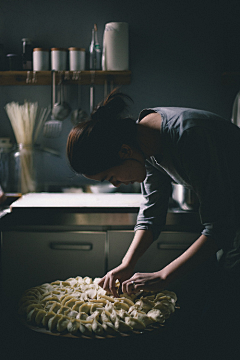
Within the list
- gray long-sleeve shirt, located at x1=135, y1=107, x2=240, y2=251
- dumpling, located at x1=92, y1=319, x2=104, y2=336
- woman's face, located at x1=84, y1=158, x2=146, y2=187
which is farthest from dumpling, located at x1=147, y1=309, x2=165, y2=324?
woman's face, located at x1=84, y1=158, x2=146, y2=187

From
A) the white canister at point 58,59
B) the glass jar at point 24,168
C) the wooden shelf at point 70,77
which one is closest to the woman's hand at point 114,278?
the glass jar at point 24,168

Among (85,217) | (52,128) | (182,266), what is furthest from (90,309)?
(52,128)

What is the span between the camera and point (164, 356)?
2.70ft

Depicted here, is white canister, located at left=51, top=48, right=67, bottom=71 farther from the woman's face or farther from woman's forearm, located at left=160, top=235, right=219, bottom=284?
woman's forearm, located at left=160, top=235, right=219, bottom=284

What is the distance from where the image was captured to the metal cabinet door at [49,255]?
174cm

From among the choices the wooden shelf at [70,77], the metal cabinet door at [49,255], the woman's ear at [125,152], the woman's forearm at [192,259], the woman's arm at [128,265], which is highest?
the wooden shelf at [70,77]

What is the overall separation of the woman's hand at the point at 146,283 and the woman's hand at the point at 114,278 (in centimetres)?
7

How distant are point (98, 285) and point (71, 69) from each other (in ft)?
4.85

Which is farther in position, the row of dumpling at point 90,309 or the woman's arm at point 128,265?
the woman's arm at point 128,265

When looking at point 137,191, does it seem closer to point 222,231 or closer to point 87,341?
point 222,231

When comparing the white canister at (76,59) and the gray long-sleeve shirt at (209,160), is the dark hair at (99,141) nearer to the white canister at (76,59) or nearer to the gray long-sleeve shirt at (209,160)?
the gray long-sleeve shirt at (209,160)

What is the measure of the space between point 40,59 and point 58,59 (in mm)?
113

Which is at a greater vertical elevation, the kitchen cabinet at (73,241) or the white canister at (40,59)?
the white canister at (40,59)

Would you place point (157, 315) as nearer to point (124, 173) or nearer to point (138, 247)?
point (138, 247)
